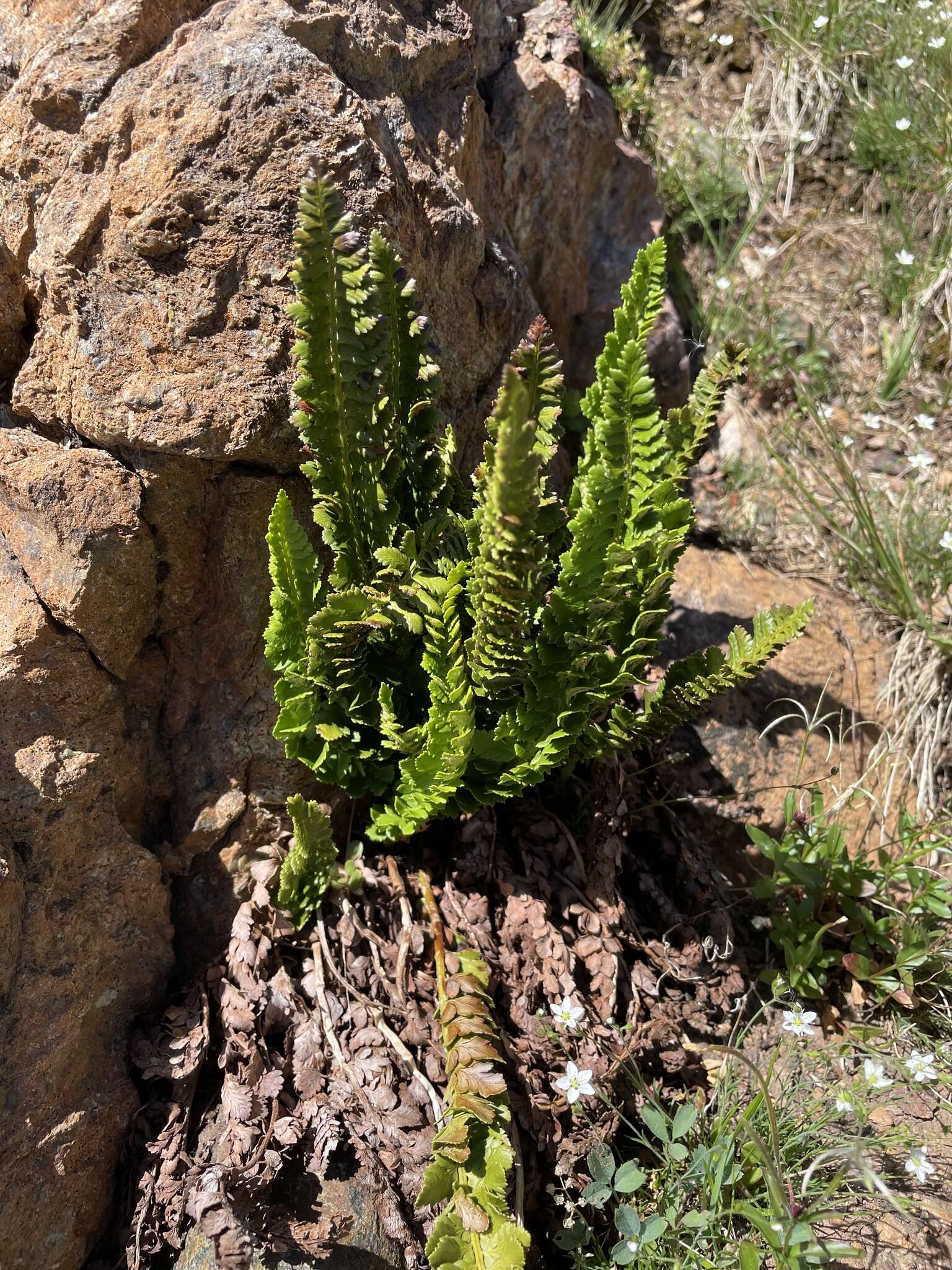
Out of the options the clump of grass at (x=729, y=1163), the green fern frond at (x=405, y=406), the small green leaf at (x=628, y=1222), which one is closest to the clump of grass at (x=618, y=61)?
the green fern frond at (x=405, y=406)

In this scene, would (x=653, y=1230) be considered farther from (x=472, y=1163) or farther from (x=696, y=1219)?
(x=472, y=1163)

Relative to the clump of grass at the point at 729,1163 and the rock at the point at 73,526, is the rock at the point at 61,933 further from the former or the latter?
the clump of grass at the point at 729,1163

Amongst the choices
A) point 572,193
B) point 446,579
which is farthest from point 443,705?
point 572,193

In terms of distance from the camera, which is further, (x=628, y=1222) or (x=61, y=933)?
(x=61, y=933)

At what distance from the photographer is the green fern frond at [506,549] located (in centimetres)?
179

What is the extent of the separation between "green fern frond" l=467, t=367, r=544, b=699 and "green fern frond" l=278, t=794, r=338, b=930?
553 millimetres

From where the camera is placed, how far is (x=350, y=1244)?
224 cm

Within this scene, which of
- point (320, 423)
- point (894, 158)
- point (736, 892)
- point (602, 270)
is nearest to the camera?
point (320, 423)

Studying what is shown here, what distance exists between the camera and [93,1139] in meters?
2.36

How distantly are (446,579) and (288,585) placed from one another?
40cm

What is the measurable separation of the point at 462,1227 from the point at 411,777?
3.33 ft

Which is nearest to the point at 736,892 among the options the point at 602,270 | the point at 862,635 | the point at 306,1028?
the point at 862,635

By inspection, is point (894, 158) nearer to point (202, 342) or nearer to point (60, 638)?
point (202, 342)

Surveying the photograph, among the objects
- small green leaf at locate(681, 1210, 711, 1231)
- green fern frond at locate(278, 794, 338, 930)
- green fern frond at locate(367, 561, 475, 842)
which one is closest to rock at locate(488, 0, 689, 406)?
green fern frond at locate(367, 561, 475, 842)
